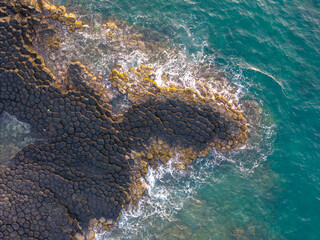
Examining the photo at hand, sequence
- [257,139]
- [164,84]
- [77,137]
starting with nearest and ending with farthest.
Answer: [77,137], [257,139], [164,84]

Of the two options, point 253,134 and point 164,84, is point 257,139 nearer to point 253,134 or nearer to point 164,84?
point 253,134

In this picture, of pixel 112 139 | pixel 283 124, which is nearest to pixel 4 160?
pixel 112 139

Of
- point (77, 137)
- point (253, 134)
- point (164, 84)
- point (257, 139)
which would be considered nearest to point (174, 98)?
point (164, 84)

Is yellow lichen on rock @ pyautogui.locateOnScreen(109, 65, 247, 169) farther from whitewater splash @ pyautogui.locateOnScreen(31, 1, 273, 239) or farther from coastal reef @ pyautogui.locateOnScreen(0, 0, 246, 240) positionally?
whitewater splash @ pyautogui.locateOnScreen(31, 1, 273, 239)

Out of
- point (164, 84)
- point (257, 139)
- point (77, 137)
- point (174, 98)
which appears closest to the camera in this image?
point (77, 137)

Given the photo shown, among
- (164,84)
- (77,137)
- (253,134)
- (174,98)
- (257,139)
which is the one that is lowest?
(77,137)

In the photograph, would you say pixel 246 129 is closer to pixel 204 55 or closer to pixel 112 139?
pixel 204 55

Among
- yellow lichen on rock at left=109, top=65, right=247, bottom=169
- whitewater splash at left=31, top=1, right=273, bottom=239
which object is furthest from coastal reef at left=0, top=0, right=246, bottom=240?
whitewater splash at left=31, top=1, right=273, bottom=239
